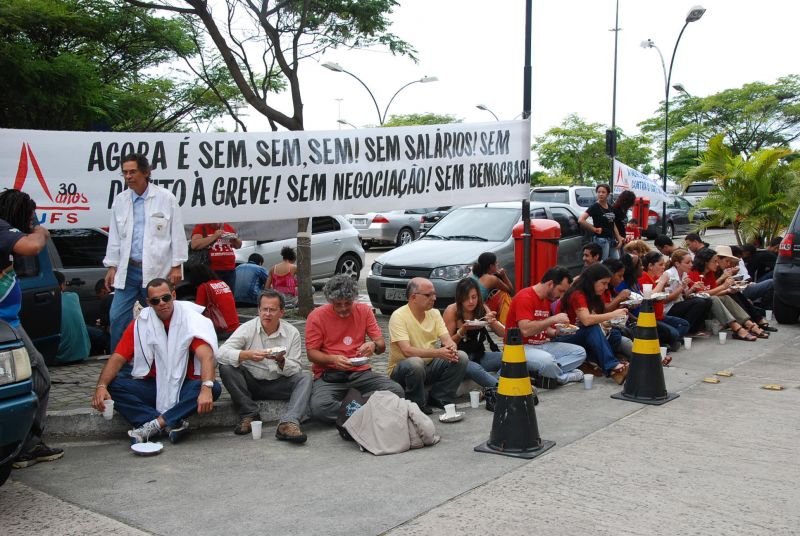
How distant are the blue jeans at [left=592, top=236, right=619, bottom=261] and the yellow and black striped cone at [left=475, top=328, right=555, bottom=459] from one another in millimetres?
5871

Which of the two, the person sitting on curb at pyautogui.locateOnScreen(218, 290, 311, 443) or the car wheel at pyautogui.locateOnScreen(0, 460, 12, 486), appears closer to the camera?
the car wheel at pyautogui.locateOnScreen(0, 460, 12, 486)

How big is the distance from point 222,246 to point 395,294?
235 cm

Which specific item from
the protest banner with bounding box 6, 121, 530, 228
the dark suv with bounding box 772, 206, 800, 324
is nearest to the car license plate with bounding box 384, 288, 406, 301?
the protest banner with bounding box 6, 121, 530, 228

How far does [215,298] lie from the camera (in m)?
7.69

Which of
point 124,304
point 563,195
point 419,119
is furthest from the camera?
point 419,119

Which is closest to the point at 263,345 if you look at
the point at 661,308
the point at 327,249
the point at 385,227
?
the point at 661,308

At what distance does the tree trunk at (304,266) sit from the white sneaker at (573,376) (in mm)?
3947

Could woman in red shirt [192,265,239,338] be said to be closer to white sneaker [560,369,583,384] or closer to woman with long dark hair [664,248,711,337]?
white sneaker [560,369,583,384]

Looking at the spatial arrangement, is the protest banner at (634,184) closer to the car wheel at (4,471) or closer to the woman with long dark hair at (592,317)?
the woman with long dark hair at (592,317)

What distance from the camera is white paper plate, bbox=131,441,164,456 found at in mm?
Answer: 5172

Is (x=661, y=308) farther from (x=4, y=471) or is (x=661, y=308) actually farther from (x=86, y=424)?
(x=4, y=471)

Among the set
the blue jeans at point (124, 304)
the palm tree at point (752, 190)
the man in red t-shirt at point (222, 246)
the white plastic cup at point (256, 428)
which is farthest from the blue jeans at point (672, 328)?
the palm tree at point (752, 190)

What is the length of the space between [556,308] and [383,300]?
3.22m

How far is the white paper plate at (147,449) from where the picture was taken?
204 inches
